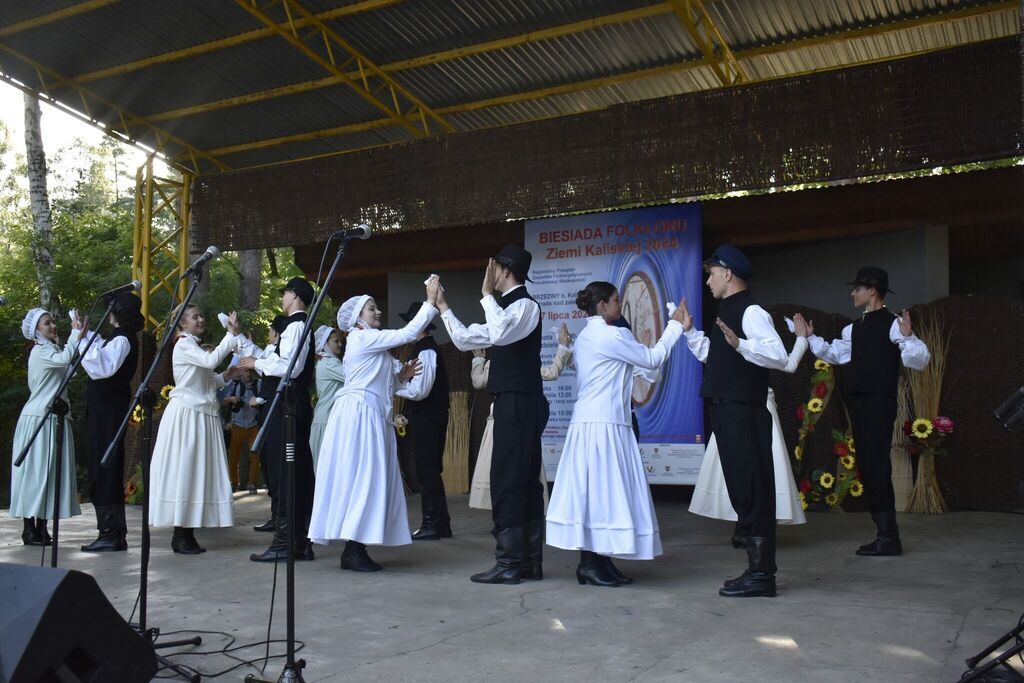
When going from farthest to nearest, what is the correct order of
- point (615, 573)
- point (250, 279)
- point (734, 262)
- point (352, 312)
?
point (250, 279) → point (352, 312) → point (615, 573) → point (734, 262)

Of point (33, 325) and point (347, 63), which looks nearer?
point (33, 325)

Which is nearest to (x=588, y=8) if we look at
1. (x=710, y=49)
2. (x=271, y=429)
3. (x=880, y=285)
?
(x=710, y=49)

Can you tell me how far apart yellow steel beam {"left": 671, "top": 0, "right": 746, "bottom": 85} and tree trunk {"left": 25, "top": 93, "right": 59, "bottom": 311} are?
41.9 ft

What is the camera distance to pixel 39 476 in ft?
23.1

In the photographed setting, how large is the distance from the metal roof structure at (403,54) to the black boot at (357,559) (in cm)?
565

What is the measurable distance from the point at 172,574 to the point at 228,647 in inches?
77.8

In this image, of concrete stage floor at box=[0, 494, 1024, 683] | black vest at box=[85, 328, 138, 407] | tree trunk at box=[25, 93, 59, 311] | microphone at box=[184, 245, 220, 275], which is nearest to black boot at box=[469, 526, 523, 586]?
concrete stage floor at box=[0, 494, 1024, 683]

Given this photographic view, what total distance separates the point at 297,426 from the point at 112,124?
8029mm

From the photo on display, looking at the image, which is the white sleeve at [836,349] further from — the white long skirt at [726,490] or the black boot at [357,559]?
the black boot at [357,559]

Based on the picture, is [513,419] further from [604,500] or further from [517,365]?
[604,500]

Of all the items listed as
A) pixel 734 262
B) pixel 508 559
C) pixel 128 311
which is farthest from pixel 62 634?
pixel 128 311

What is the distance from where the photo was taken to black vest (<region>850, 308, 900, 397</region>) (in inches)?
239

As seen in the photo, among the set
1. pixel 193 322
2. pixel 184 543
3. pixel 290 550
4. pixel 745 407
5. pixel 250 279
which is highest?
pixel 250 279

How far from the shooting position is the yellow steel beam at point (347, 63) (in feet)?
33.1
